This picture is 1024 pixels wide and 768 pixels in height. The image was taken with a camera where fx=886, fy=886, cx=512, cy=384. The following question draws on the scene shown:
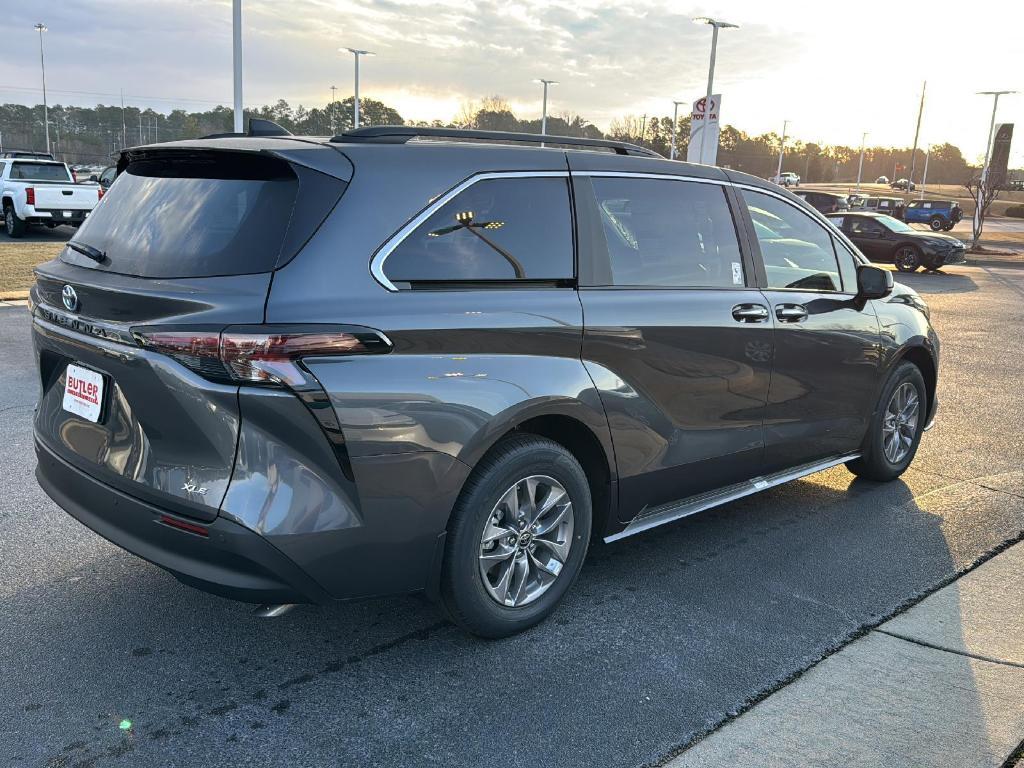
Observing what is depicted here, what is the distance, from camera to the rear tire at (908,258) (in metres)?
22.1

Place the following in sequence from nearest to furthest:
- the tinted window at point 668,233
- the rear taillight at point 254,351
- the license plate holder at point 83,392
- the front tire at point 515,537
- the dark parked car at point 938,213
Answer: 1. the rear taillight at point 254,351
2. the license plate holder at point 83,392
3. the front tire at point 515,537
4. the tinted window at point 668,233
5. the dark parked car at point 938,213

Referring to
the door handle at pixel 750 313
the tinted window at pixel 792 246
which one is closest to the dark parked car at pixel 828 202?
the tinted window at pixel 792 246

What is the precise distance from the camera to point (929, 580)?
4039 mm

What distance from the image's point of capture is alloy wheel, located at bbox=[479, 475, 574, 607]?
10.5 ft

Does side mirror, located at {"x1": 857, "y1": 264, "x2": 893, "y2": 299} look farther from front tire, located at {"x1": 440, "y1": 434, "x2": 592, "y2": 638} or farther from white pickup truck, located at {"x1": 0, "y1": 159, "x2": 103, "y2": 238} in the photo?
white pickup truck, located at {"x1": 0, "y1": 159, "x2": 103, "y2": 238}

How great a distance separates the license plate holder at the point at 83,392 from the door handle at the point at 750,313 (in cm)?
261

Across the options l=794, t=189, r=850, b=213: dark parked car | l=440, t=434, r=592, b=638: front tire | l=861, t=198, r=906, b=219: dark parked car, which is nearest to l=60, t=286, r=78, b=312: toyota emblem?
l=440, t=434, r=592, b=638: front tire

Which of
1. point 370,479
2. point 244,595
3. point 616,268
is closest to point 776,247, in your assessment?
point 616,268

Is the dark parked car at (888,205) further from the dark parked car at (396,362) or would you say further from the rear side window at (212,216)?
the rear side window at (212,216)

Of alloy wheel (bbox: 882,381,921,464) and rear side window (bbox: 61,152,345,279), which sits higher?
rear side window (bbox: 61,152,345,279)

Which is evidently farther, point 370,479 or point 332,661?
point 332,661

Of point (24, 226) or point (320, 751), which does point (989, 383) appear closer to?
point (320, 751)

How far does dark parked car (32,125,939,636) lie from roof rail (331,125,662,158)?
14mm

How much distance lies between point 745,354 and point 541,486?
1310 millimetres
